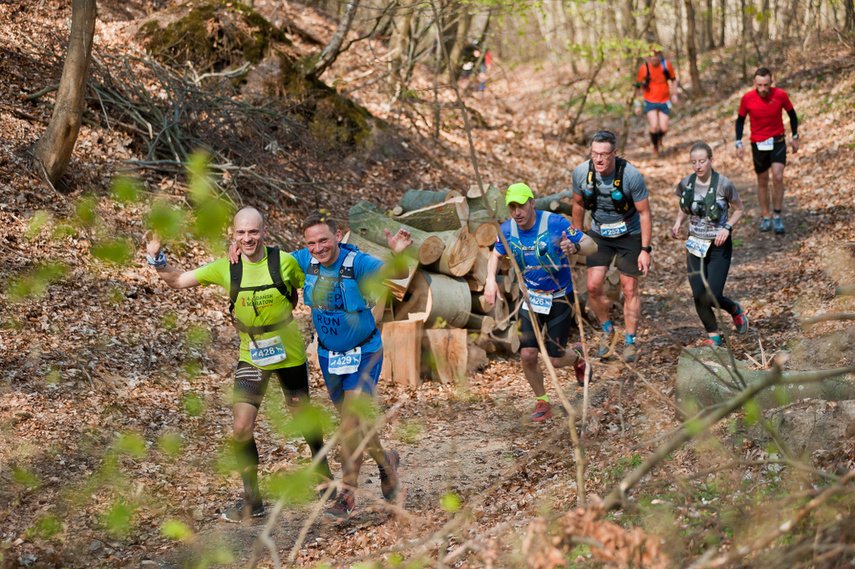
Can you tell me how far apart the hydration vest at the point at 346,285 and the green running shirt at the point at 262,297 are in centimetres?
14

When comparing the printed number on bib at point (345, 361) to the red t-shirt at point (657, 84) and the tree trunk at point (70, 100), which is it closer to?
the tree trunk at point (70, 100)

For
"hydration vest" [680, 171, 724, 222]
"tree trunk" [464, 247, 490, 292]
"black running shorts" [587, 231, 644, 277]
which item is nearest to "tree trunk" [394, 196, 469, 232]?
"tree trunk" [464, 247, 490, 292]

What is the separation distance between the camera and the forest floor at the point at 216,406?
14.9ft

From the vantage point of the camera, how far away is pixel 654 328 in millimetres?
8344

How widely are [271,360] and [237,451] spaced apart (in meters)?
0.66

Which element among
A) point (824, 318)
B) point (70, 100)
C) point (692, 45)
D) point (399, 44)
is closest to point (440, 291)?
point (70, 100)

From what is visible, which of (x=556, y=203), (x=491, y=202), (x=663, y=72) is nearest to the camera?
(x=491, y=202)

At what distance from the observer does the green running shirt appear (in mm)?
4629

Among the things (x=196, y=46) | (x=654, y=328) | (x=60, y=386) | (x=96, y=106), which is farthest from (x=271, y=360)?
(x=196, y=46)

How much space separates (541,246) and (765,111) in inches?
240

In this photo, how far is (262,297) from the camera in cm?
462

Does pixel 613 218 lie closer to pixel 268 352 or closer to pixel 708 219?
pixel 708 219

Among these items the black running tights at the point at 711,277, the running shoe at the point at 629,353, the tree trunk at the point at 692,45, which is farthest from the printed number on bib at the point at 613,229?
the tree trunk at the point at 692,45

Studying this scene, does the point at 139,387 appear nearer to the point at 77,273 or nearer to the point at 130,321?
the point at 130,321
